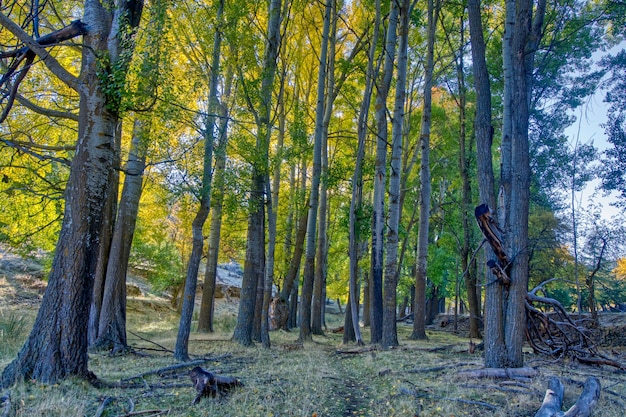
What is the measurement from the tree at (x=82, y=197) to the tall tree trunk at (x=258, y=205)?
13.5ft

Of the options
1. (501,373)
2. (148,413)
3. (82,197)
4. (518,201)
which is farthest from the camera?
(518,201)

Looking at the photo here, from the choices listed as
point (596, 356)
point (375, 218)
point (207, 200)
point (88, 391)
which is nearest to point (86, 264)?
point (88, 391)

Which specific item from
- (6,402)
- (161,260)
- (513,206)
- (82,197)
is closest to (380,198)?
(513,206)

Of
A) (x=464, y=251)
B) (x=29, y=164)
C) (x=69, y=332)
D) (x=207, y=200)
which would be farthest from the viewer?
(x=464, y=251)

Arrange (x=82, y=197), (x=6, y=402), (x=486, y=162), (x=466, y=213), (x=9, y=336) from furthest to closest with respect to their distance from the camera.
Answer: (x=466, y=213), (x=9, y=336), (x=486, y=162), (x=82, y=197), (x=6, y=402)

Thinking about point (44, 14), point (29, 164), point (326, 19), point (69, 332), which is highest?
point (326, 19)

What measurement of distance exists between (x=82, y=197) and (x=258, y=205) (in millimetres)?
5205

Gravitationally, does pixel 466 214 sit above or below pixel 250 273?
above

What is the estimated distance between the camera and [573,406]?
11.3 ft

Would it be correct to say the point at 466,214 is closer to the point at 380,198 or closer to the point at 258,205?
the point at 380,198

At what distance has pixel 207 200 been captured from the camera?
7.66m

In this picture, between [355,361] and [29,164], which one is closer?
[355,361]

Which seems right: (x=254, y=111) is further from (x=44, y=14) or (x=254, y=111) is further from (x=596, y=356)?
(x=596, y=356)

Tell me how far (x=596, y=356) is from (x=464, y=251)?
20.0 ft
